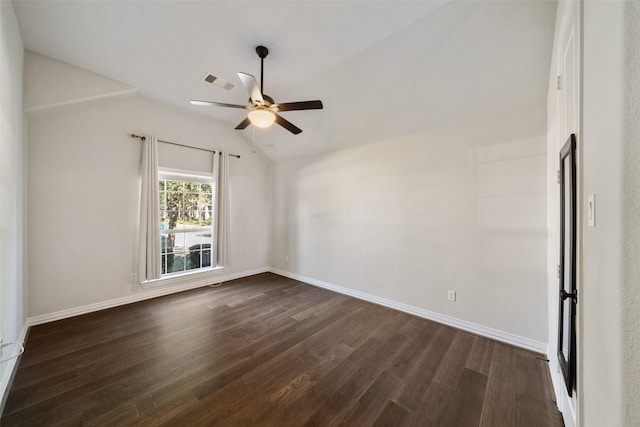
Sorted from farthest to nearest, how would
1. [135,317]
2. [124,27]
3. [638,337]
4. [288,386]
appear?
[135,317]
[124,27]
[288,386]
[638,337]

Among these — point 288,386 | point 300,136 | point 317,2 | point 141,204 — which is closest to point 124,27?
point 317,2

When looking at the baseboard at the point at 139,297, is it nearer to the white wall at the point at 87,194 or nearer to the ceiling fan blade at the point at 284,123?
the white wall at the point at 87,194

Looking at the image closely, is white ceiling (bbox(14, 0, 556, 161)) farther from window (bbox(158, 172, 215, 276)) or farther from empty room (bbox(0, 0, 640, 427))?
window (bbox(158, 172, 215, 276))

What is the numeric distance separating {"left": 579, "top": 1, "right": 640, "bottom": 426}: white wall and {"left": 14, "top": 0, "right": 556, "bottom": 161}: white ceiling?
132 cm

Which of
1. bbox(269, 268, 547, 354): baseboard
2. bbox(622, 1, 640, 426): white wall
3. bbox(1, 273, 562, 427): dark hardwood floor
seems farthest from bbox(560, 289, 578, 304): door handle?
bbox(269, 268, 547, 354): baseboard

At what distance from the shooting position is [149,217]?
353 cm

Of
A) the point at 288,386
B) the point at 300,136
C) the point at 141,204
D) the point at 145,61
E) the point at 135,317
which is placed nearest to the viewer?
the point at 288,386

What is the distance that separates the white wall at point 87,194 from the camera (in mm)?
2811

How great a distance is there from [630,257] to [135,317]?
419 cm

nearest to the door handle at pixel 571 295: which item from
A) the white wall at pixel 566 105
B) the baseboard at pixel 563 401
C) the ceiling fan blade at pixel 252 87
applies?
the white wall at pixel 566 105

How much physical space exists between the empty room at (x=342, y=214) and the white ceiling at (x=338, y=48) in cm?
2

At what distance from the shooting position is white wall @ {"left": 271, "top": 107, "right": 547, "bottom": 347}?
2.45 metres

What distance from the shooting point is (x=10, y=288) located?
6.75 feet

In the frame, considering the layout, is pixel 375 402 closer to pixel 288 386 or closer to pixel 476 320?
pixel 288 386
